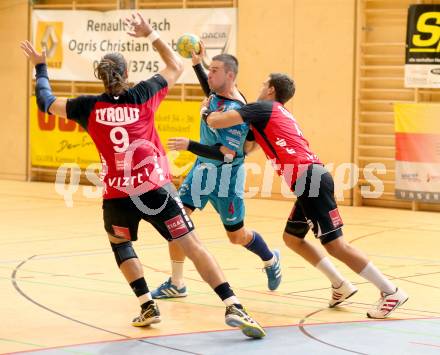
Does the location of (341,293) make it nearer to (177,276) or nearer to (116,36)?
(177,276)

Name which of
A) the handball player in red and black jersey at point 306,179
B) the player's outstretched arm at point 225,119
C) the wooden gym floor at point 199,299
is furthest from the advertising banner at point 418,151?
the player's outstretched arm at point 225,119

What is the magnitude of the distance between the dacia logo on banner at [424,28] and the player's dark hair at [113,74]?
1003 cm

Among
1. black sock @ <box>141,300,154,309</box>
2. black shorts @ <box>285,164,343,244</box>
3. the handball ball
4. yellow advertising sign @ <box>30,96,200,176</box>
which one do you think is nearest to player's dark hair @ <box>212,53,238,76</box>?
the handball ball

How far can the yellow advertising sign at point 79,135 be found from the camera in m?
18.6

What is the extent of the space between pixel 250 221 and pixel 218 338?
7.82 metres

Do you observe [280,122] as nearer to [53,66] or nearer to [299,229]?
[299,229]

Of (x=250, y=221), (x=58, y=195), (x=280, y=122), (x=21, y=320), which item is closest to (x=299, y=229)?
(x=280, y=122)

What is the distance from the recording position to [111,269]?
33.0ft

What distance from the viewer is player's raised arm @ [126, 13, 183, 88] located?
7137mm

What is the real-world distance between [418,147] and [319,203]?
28.9 feet

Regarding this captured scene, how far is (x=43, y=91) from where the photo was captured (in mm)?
7234

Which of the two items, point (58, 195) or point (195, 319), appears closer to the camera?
point (195, 319)

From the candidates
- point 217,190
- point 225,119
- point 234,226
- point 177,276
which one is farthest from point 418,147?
point 225,119

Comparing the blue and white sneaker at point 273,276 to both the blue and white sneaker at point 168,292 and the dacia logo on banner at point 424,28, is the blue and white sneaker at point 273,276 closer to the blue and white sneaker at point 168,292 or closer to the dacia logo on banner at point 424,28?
the blue and white sneaker at point 168,292
